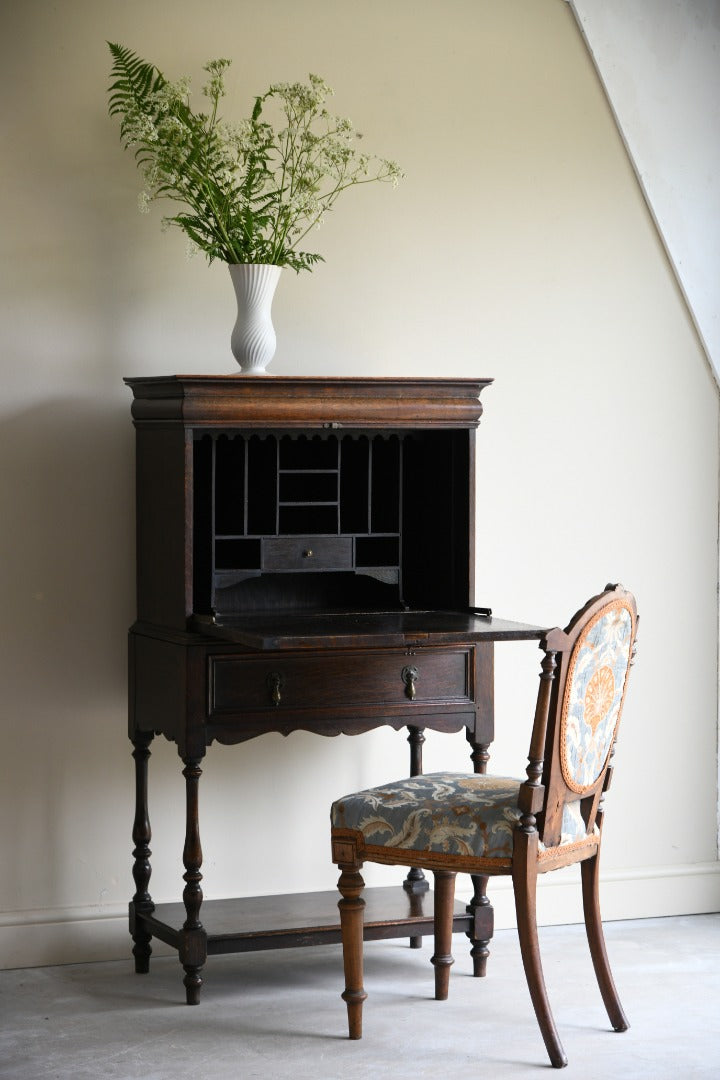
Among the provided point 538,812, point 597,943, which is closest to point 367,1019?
point 597,943

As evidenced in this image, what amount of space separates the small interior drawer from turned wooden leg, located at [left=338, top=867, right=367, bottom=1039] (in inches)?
31.6

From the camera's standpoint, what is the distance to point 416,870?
3.93 meters

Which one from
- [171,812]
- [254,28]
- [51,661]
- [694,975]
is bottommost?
[694,975]

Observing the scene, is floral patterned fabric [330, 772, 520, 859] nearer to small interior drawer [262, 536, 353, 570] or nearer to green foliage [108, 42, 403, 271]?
small interior drawer [262, 536, 353, 570]

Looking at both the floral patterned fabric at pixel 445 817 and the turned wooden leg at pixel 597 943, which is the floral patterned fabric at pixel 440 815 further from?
the turned wooden leg at pixel 597 943

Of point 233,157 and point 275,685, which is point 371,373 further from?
point 275,685

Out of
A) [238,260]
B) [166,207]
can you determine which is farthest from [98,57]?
[238,260]

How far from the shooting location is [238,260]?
3.65 metres

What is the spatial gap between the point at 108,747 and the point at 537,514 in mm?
1371

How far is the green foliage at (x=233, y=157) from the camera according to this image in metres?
3.64

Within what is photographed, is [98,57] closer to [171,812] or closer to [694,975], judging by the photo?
[171,812]

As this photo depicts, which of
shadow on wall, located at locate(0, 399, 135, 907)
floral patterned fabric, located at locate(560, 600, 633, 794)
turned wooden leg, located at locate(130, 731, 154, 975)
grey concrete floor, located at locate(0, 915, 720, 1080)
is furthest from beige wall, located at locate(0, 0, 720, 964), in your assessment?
floral patterned fabric, located at locate(560, 600, 633, 794)

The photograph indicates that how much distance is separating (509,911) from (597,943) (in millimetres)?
916

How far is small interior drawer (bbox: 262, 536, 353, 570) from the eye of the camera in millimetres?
3643
